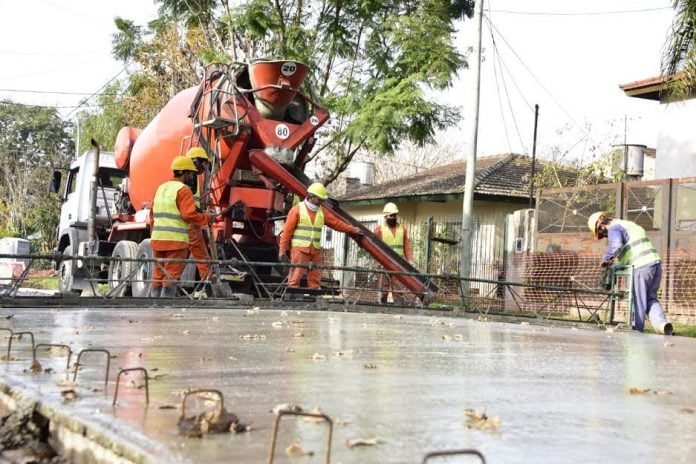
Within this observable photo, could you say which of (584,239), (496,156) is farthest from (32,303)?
(496,156)

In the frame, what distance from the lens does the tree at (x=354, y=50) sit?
68.1 ft

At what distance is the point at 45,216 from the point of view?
44.0 m

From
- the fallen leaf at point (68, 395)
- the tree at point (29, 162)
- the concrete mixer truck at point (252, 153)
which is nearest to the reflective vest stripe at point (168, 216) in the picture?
the concrete mixer truck at point (252, 153)

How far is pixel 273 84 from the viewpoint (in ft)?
40.9

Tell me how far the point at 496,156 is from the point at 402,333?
23.7 meters

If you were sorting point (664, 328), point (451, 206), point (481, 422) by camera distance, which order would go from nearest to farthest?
1. point (481, 422)
2. point (664, 328)
3. point (451, 206)

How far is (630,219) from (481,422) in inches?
531

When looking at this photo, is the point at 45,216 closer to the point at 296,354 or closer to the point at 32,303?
the point at 32,303

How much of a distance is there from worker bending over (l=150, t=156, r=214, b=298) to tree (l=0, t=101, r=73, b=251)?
3059cm

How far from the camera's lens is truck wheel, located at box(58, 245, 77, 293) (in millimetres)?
15688

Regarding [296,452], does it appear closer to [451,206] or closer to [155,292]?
[155,292]

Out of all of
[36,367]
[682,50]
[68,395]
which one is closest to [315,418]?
[68,395]

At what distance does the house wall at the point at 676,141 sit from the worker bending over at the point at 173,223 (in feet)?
42.3

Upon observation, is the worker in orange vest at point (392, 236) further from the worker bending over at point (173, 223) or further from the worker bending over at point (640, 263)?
the worker bending over at point (173, 223)
